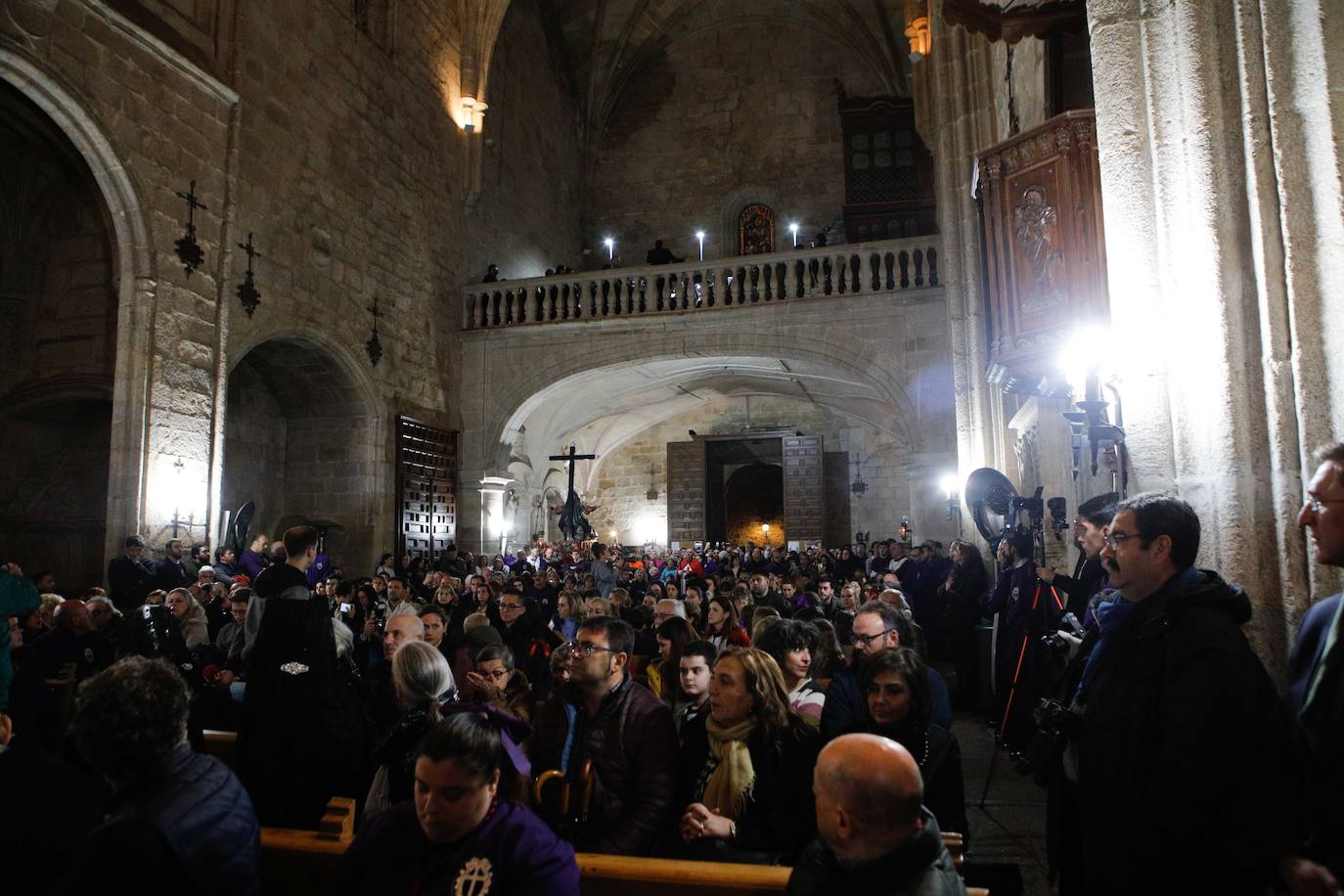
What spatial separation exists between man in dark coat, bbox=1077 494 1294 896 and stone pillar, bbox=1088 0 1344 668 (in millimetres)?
770

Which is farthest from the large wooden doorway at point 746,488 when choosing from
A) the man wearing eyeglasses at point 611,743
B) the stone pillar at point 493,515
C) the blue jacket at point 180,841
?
the blue jacket at point 180,841

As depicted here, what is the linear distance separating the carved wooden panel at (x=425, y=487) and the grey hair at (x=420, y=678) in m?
9.62

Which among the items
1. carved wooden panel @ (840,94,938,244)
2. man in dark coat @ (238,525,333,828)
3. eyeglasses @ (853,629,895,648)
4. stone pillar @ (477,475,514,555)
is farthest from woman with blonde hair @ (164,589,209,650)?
carved wooden panel @ (840,94,938,244)

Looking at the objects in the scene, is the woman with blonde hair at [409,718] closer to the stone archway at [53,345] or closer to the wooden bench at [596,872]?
the wooden bench at [596,872]

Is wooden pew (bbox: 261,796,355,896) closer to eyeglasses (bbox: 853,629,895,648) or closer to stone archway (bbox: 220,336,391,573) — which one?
eyeglasses (bbox: 853,629,895,648)

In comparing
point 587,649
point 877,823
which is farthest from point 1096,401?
point 877,823

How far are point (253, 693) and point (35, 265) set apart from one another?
8603 millimetres

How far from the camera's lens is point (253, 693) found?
326 centimetres

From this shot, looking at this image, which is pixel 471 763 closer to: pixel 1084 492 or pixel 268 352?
pixel 1084 492

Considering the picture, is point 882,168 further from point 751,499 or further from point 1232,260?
point 1232,260

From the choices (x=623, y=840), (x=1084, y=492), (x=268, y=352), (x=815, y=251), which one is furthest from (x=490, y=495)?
(x=623, y=840)

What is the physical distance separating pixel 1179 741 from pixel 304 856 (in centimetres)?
218

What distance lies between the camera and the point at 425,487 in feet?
43.9

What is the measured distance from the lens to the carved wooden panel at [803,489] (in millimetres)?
18312
